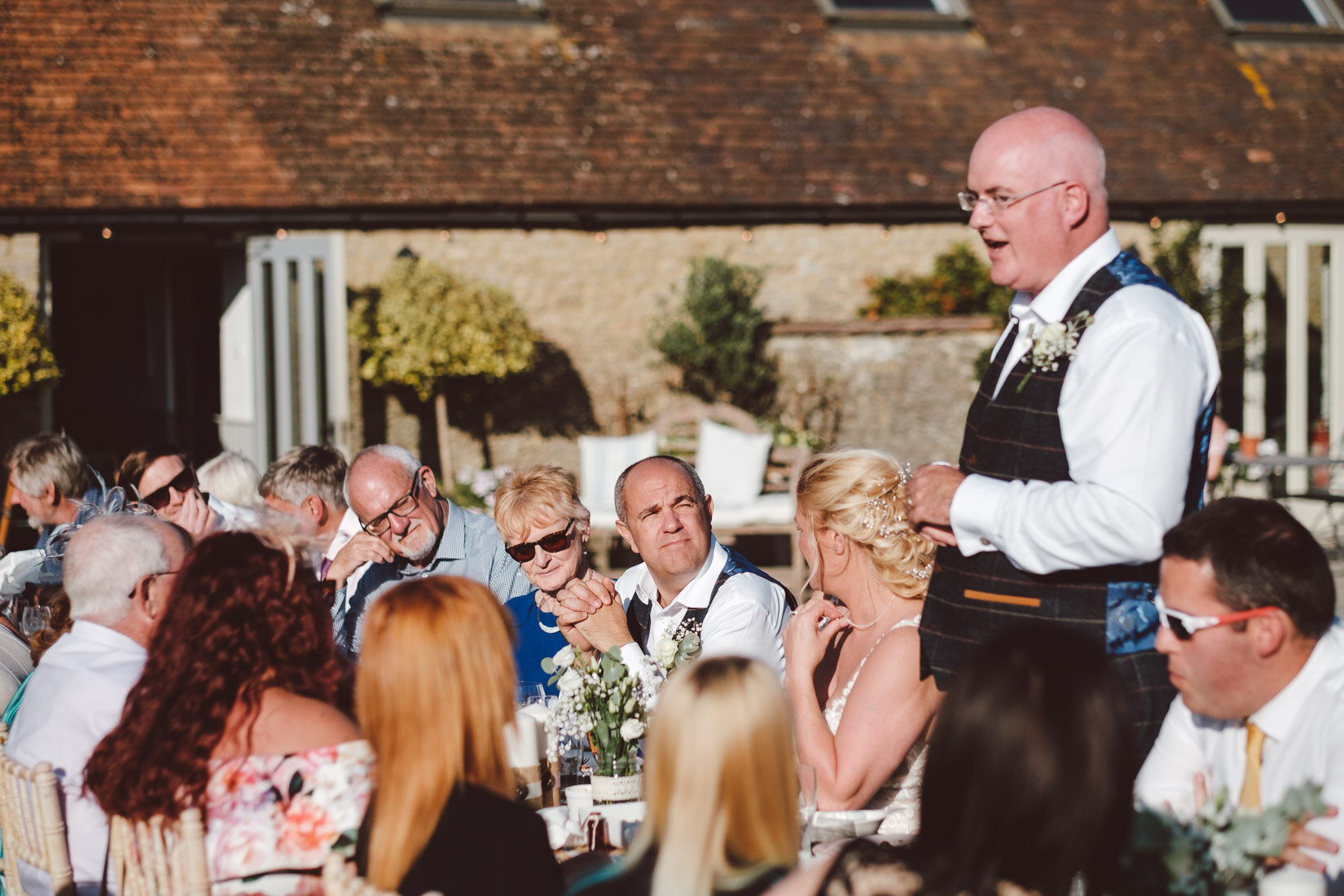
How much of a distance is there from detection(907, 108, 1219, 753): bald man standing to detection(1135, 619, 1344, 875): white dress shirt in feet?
0.74

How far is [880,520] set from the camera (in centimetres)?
339

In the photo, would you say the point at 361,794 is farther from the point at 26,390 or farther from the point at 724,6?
the point at 724,6

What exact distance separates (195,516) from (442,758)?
385cm

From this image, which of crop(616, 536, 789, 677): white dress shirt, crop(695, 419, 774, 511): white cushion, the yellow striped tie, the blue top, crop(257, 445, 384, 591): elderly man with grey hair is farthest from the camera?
crop(695, 419, 774, 511): white cushion

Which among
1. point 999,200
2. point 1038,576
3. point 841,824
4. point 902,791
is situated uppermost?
point 999,200

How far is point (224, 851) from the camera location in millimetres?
2672

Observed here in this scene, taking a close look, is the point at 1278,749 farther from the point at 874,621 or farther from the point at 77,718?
the point at 77,718

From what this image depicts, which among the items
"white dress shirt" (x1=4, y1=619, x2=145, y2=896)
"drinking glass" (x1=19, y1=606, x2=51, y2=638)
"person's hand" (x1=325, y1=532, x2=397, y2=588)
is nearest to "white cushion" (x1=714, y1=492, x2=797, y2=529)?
"person's hand" (x1=325, y1=532, x2=397, y2=588)

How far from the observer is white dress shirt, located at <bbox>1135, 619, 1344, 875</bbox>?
2.29 meters

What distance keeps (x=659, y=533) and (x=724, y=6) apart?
9.97 m

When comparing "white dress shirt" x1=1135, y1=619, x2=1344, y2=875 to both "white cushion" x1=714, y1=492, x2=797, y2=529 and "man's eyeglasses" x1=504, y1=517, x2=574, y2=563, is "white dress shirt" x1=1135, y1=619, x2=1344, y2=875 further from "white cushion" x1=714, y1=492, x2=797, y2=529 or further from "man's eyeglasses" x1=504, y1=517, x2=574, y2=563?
"white cushion" x1=714, y1=492, x2=797, y2=529

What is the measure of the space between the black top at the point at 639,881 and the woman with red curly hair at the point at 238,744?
0.75 metres

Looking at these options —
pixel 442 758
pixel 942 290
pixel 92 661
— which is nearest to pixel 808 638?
pixel 442 758

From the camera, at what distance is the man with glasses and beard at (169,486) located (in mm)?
5676
